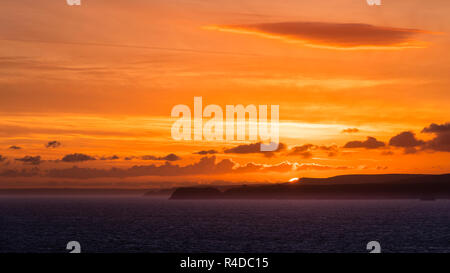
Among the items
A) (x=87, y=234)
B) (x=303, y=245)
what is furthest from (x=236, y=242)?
(x=87, y=234)

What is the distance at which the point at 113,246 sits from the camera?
73.8 m

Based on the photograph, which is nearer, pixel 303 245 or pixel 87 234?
pixel 303 245
